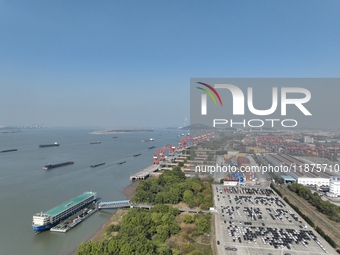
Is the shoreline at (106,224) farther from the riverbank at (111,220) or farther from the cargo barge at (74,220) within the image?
the cargo barge at (74,220)

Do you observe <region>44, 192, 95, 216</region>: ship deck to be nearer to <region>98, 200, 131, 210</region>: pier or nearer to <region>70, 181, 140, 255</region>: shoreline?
<region>98, 200, 131, 210</region>: pier

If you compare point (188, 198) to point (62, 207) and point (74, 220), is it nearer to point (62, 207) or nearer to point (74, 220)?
point (74, 220)

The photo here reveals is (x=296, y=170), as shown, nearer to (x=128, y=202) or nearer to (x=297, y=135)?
(x=297, y=135)

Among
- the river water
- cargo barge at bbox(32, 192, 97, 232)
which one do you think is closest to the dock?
the river water

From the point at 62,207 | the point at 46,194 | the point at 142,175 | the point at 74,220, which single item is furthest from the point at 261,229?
the point at 46,194

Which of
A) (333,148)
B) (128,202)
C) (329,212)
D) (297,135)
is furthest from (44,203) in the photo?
(333,148)

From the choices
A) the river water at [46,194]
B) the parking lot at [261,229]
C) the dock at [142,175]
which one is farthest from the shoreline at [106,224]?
the parking lot at [261,229]
